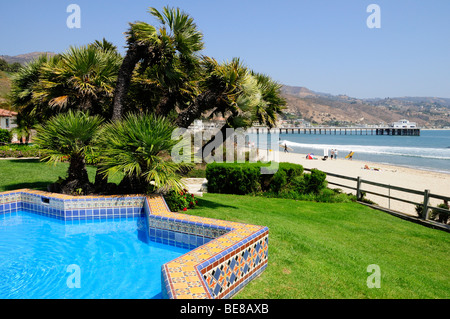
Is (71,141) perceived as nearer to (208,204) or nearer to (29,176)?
(208,204)

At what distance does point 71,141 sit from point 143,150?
8.14ft

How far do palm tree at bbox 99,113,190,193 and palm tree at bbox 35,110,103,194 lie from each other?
77 centimetres

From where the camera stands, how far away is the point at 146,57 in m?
9.56

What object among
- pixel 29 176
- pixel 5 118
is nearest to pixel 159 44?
pixel 29 176

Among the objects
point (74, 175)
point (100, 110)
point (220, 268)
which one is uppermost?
point (100, 110)

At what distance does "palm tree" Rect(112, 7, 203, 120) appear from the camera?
8.93 meters

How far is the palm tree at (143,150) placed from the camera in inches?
340

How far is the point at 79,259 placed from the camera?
6.39 meters

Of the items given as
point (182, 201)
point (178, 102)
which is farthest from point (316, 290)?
point (178, 102)

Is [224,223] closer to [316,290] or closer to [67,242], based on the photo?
[316,290]

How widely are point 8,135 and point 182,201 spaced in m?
31.7

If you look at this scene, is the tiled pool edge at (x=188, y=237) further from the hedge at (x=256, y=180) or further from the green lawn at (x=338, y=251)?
the hedge at (x=256, y=180)

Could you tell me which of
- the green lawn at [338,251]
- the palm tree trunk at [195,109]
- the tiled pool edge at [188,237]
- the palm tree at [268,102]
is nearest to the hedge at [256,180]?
the green lawn at [338,251]
